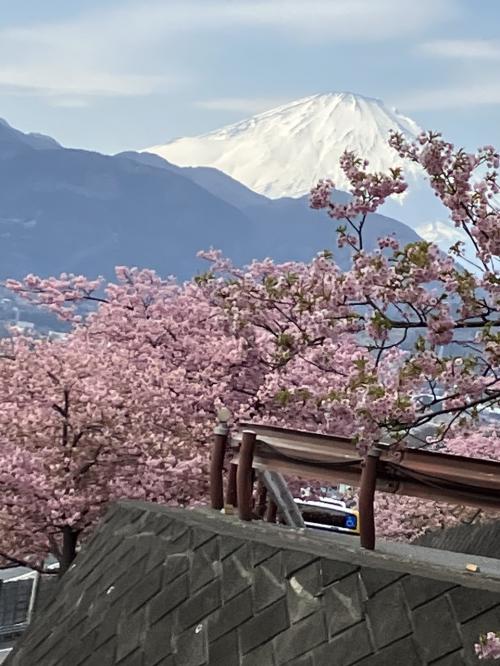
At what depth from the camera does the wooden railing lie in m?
5.43

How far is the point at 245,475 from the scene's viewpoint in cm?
607

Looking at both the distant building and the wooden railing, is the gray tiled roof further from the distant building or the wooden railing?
the distant building

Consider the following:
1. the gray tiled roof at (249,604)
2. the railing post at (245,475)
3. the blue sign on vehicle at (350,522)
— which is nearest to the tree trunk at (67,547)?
the blue sign on vehicle at (350,522)

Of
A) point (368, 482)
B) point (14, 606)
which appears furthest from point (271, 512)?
point (14, 606)

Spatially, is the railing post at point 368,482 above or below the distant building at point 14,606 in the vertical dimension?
above

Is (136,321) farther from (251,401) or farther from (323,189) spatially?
(323,189)

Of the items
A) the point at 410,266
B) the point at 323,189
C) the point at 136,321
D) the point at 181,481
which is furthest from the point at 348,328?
the point at 136,321

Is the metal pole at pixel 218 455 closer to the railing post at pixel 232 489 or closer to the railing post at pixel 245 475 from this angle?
the railing post at pixel 232 489

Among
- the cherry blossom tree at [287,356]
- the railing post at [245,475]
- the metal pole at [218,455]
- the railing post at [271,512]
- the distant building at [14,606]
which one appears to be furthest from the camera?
the distant building at [14,606]

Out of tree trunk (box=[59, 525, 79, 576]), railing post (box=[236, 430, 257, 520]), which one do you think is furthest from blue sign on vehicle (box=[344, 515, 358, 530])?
railing post (box=[236, 430, 257, 520])

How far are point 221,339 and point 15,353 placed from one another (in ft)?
10.2

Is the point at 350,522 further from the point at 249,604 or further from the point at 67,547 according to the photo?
the point at 249,604

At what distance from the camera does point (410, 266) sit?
17.9ft

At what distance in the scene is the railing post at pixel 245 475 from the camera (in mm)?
6039
